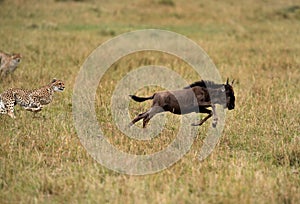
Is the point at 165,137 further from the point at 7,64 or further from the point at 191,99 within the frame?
the point at 7,64

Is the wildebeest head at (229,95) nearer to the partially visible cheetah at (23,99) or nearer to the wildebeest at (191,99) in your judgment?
the wildebeest at (191,99)

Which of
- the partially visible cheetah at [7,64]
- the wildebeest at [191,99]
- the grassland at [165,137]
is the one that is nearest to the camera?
the grassland at [165,137]

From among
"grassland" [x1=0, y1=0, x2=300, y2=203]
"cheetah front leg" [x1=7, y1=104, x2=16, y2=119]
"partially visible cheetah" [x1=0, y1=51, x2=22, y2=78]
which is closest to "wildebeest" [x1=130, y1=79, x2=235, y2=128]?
"grassland" [x1=0, y1=0, x2=300, y2=203]

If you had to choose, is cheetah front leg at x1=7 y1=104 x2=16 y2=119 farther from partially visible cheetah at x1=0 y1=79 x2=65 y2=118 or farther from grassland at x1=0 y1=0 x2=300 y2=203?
grassland at x1=0 y1=0 x2=300 y2=203

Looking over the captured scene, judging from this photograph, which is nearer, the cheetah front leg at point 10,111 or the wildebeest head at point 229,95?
the wildebeest head at point 229,95

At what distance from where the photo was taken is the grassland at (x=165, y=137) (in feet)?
17.8

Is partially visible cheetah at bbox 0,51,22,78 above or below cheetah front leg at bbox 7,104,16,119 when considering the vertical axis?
above

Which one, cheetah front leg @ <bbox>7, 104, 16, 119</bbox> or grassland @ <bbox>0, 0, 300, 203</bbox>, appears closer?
grassland @ <bbox>0, 0, 300, 203</bbox>

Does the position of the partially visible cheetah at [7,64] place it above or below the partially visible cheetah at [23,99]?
above

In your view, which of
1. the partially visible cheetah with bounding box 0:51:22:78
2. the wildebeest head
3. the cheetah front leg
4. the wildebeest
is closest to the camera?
the wildebeest

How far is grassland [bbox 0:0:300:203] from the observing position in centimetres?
544

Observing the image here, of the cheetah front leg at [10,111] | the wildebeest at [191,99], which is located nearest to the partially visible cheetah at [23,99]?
the cheetah front leg at [10,111]

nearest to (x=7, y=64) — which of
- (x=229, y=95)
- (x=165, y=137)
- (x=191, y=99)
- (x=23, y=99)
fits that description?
(x=23, y=99)

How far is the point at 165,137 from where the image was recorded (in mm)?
7398
